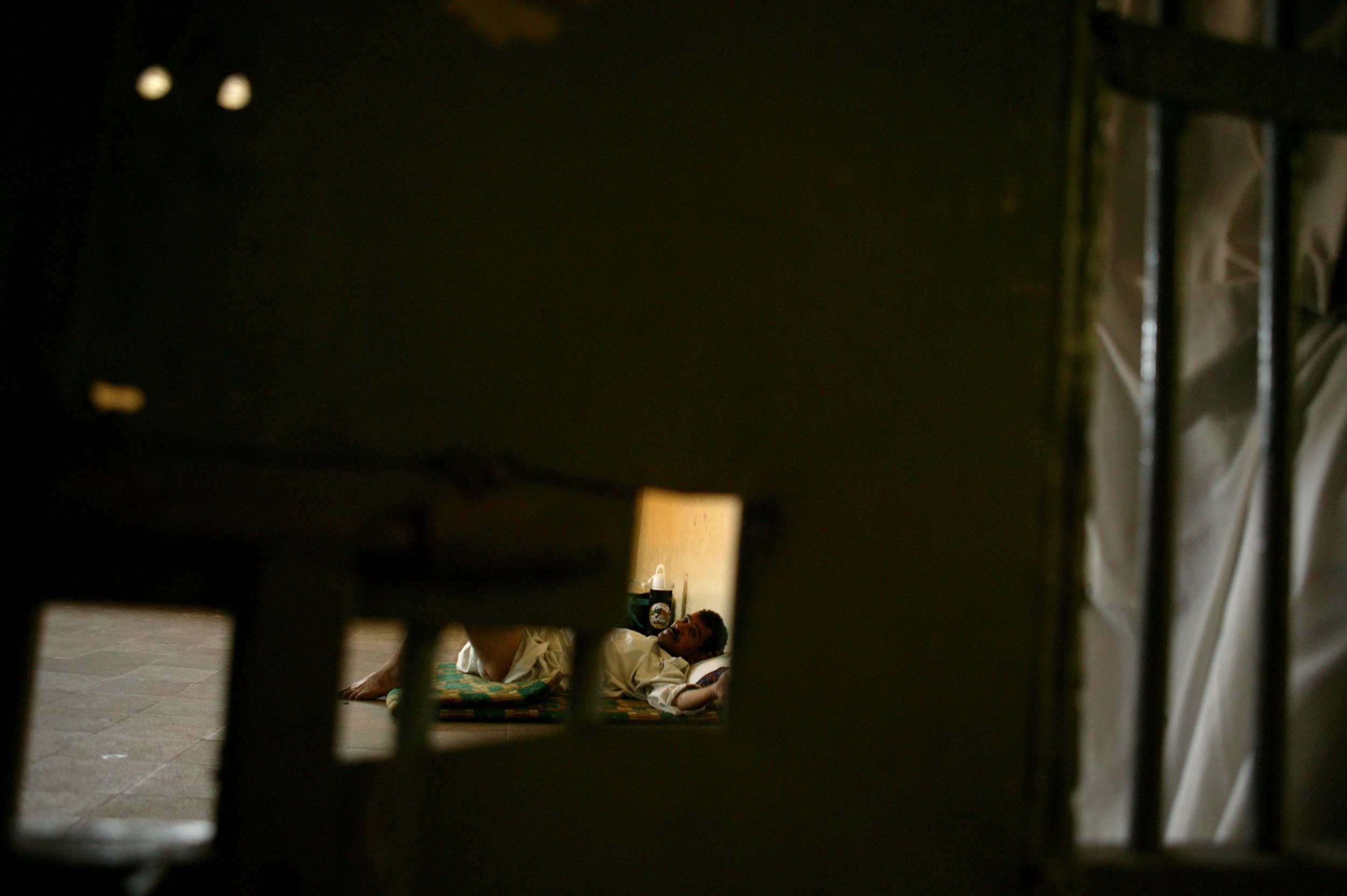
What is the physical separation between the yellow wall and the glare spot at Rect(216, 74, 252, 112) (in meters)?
3.68

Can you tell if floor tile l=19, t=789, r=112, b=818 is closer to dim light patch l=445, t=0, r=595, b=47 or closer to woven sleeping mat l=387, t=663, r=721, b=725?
woven sleeping mat l=387, t=663, r=721, b=725

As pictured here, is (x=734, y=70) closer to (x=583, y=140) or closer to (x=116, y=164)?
(x=583, y=140)

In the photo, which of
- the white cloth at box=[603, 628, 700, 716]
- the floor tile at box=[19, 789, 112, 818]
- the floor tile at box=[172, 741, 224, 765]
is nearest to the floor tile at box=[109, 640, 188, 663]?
the floor tile at box=[172, 741, 224, 765]

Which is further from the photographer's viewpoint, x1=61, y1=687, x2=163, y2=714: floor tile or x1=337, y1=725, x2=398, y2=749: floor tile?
x1=61, y1=687, x2=163, y2=714: floor tile

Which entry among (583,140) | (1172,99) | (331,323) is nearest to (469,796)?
(331,323)

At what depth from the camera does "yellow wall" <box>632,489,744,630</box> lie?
15.4 feet

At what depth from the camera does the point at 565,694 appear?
11.7ft

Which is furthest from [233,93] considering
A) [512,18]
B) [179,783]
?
[179,783]

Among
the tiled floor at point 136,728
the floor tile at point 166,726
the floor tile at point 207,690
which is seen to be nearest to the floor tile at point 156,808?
the tiled floor at point 136,728

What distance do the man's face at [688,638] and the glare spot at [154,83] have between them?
12.2 feet

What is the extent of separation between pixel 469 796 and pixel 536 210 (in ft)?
1.14

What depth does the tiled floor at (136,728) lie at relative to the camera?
1816 mm

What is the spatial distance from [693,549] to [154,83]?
4848 mm

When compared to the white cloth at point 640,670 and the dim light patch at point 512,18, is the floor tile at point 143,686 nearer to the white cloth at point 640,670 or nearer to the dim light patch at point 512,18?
the white cloth at point 640,670
